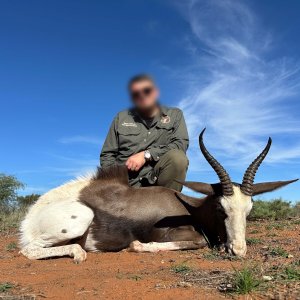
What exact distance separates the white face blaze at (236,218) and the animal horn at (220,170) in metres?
0.08

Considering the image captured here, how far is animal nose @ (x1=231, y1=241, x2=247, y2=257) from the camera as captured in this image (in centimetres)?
536

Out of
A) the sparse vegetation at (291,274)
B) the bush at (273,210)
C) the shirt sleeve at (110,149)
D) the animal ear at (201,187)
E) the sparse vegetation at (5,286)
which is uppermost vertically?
the shirt sleeve at (110,149)

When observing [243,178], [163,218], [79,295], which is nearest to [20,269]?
[79,295]

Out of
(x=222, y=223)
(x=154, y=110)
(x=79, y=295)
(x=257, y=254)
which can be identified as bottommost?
(x=79, y=295)

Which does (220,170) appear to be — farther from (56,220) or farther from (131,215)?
(56,220)

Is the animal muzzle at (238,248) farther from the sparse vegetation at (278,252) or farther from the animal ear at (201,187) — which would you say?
the animal ear at (201,187)

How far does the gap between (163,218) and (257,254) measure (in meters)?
1.54

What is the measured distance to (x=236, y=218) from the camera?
562cm

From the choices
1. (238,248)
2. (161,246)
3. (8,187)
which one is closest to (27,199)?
(8,187)

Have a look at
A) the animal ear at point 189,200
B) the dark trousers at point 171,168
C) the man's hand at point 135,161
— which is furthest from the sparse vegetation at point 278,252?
the man's hand at point 135,161

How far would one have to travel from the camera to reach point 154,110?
746 cm

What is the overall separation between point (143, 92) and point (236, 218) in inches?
118

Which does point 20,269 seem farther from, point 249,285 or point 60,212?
point 249,285

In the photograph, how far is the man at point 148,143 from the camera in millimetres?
6977
